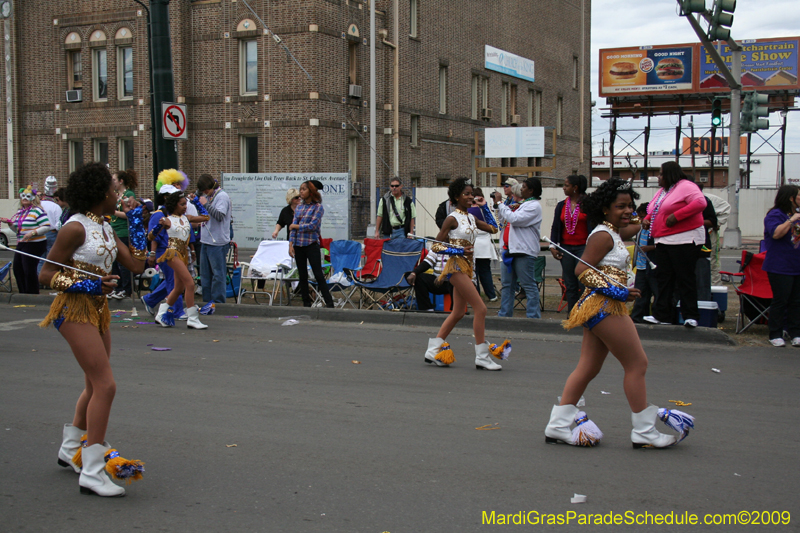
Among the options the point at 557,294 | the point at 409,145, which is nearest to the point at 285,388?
the point at 557,294

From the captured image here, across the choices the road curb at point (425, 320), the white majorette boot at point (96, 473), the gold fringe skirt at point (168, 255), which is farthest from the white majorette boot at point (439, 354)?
the white majorette boot at point (96, 473)

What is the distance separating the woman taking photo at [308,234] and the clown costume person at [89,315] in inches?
254

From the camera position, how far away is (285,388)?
6.88m

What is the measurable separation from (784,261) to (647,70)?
44784mm

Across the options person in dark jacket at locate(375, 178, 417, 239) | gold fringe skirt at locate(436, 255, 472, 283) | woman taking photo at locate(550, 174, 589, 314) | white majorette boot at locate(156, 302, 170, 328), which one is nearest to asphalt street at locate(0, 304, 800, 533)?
gold fringe skirt at locate(436, 255, 472, 283)

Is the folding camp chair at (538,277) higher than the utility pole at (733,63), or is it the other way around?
the utility pole at (733,63)

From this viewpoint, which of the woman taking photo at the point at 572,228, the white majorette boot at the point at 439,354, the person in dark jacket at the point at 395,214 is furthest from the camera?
the person in dark jacket at the point at 395,214

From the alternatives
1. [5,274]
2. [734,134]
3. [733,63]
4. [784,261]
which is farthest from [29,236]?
[734,134]

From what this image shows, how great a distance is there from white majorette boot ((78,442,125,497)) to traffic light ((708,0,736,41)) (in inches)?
566

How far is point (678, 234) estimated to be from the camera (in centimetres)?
902

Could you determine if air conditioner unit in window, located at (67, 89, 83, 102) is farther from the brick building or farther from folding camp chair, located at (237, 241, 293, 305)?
folding camp chair, located at (237, 241, 293, 305)

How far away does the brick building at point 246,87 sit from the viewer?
28016 mm

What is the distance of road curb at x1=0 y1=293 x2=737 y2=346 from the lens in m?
9.15

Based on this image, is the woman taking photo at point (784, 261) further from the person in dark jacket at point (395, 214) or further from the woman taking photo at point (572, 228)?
the person in dark jacket at point (395, 214)
